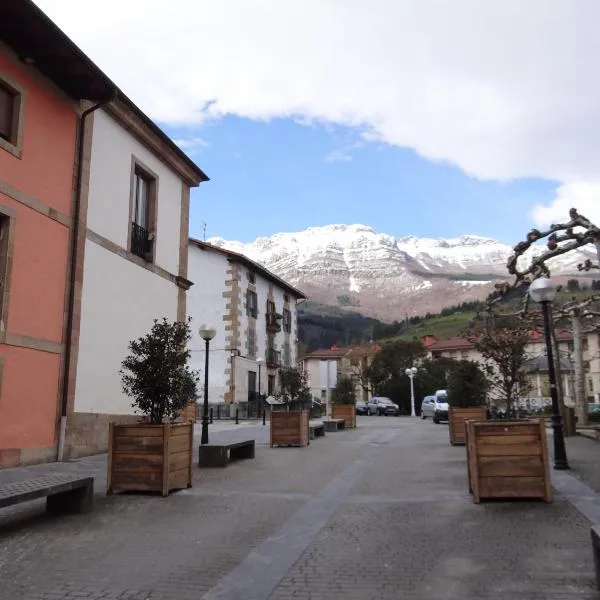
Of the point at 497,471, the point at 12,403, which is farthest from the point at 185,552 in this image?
the point at 12,403

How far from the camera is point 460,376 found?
18.3 metres

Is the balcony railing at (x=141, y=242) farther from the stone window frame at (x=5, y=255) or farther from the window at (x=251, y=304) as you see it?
the window at (x=251, y=304)

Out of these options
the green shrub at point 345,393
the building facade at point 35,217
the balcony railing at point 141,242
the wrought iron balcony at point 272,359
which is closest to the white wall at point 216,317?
the wrought iron balcony at point 272,359

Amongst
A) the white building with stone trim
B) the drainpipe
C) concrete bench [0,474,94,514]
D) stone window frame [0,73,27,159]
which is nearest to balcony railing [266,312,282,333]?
the white building with stone trim

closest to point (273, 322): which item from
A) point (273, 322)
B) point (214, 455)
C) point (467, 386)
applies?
point (273, 322)

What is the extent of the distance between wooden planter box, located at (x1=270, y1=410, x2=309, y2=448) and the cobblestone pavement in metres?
6.92

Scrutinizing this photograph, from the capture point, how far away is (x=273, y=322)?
42.5 meters

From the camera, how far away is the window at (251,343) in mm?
38594

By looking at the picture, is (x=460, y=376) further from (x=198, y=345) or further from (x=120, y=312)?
(x=198, y=345)

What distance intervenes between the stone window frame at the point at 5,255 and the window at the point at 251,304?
90.6ft

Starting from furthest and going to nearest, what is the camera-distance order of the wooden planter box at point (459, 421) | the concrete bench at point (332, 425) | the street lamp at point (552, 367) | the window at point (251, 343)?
1. the window at point (251, 343)
2. the concrete bench at point (332, 425)
3. the wooden planter box at point (459, 421)
4. the street lamp at point (552, 367)

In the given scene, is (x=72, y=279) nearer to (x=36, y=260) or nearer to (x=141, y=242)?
(x=36, y=260)

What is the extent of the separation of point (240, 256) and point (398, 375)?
29.9m

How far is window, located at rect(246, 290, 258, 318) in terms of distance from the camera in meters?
38.8
